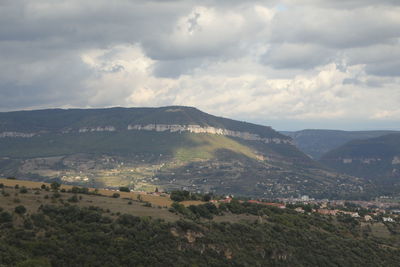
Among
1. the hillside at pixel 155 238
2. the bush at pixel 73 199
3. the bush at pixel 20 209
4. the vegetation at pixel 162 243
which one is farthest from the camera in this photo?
the bush at pixel 73 199

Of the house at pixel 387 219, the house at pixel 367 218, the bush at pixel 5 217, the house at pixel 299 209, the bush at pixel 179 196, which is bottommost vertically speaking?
the house at pixel 387 219

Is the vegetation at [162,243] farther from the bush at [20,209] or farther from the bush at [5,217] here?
the bush at [20,209]

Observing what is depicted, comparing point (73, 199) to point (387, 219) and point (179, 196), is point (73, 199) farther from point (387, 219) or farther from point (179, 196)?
point (387, 219)

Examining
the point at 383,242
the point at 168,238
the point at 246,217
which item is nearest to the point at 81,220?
the point at 168,238

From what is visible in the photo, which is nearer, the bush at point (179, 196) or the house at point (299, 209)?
the bush at point (179, 196)

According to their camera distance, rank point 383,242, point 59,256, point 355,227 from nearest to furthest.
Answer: point 59,256 < point 383,242 < point 355,227

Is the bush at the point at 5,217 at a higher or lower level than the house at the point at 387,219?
higher

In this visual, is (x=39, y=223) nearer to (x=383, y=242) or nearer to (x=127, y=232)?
(x=127, y=232)

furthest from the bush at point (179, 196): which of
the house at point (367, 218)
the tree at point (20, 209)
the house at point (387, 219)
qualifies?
the house at point (387, 219)

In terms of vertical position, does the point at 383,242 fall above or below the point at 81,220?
below
